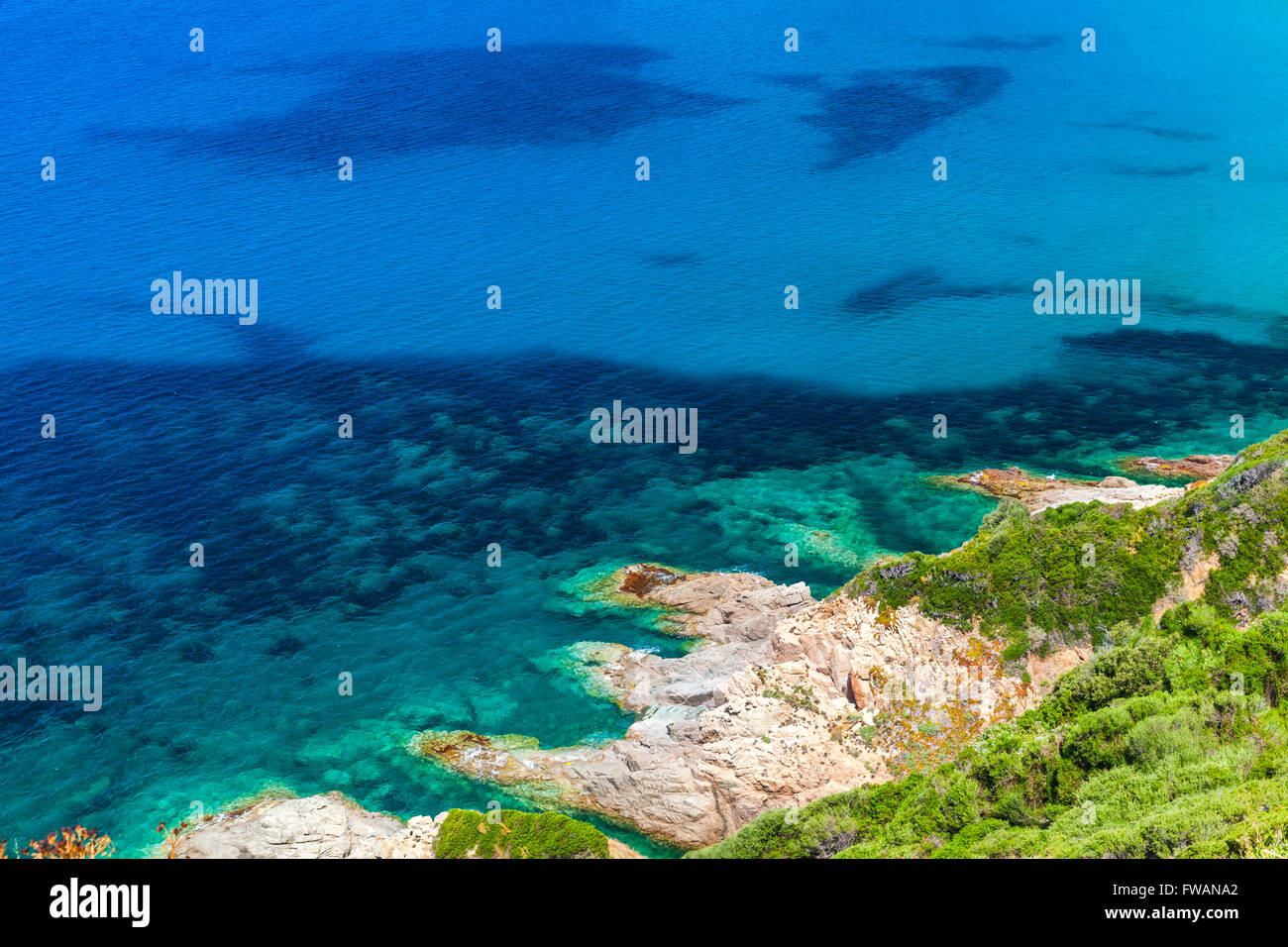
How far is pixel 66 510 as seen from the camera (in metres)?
62.6

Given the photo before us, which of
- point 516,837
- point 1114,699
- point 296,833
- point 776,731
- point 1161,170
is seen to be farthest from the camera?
point 1161,170

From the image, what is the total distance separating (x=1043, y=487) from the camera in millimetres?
63031

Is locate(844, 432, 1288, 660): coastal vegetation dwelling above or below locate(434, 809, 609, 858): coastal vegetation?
above

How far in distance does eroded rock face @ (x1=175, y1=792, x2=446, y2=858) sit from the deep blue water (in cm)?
223

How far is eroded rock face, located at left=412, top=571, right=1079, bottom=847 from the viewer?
40.2m

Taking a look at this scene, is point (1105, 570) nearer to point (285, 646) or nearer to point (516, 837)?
point (516, 837)

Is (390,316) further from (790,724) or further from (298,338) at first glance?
(790,724)

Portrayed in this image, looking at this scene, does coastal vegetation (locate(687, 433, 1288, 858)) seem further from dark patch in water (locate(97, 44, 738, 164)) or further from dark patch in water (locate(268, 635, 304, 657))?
dark patch in water (locate(97, 44, 738, 164))

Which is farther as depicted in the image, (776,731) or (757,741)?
(776,731)

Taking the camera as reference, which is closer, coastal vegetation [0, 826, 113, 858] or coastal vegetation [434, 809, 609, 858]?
coastal vegetation [0, 826, 113, 858]

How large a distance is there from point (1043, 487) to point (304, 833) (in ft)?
138

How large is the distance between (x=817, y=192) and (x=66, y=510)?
69.5m

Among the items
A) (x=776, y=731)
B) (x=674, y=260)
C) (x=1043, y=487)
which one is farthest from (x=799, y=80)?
(x=776, y=731)

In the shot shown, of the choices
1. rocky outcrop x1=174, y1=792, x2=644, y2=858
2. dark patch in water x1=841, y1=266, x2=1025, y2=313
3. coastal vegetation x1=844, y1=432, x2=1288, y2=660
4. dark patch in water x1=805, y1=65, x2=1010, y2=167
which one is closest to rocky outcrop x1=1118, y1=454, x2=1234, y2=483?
coastal vegetation x1=844, y1=432, x2=1288, y2=660
